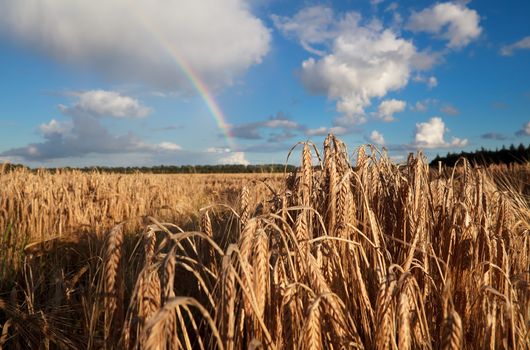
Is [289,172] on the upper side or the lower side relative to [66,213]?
upper

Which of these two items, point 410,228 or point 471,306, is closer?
point 471,306

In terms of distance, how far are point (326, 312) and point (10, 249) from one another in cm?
416

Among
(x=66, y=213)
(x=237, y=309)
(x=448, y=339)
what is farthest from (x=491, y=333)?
(x=66, y=213)

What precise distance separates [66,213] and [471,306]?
5.67 m

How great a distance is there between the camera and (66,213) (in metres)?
5.86

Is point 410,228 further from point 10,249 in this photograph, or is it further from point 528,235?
point 10,249

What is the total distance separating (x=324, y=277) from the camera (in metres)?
1.93

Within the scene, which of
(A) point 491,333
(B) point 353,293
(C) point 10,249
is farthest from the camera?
(C) point 10,249

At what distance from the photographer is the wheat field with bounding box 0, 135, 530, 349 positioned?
4.39ft

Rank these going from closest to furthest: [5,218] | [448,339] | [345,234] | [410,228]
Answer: [448,339] < [345,234] < [410,228] < [5,218]

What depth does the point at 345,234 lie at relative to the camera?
6.79 feet

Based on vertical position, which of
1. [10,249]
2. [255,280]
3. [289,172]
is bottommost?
[10,249]

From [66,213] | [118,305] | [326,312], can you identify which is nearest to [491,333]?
[326,312]

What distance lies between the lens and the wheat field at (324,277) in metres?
1.34
